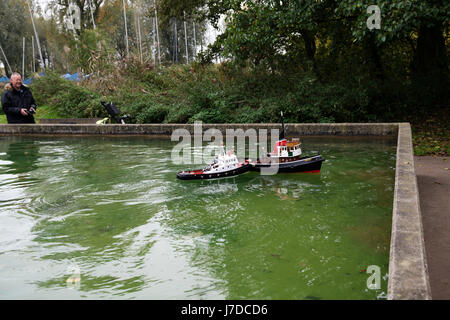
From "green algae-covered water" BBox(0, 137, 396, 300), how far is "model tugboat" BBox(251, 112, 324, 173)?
0.16 metres

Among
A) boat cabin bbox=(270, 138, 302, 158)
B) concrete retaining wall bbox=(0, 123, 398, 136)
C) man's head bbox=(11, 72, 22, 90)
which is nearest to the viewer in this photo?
boat cabin bbox=(270, 138, 302, 158)

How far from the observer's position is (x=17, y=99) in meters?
13.0

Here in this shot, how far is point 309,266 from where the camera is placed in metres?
3.62

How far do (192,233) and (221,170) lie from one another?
7.91ft

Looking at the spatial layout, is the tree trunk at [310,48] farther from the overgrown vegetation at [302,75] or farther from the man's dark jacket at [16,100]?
the man's dark jacket at [16,100]

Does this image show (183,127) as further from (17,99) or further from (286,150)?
(286,150)

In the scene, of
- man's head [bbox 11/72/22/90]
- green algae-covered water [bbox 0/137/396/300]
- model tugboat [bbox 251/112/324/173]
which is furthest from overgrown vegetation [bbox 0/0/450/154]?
green algae-covered water [bbox 0/137/396/300]

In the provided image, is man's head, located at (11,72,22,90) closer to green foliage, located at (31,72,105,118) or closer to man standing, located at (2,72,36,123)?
man standing, located at (2,72,36,123)

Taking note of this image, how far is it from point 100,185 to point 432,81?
12.9m

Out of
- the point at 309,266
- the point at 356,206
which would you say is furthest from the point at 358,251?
the point at 356,206

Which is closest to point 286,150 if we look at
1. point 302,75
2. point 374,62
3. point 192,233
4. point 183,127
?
point 192,233

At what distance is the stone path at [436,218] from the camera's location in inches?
136

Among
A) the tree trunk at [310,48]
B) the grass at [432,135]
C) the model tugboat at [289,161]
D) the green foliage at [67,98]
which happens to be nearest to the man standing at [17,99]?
the green foliage at [67,98]

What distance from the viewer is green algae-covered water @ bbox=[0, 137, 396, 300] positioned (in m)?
3.38
